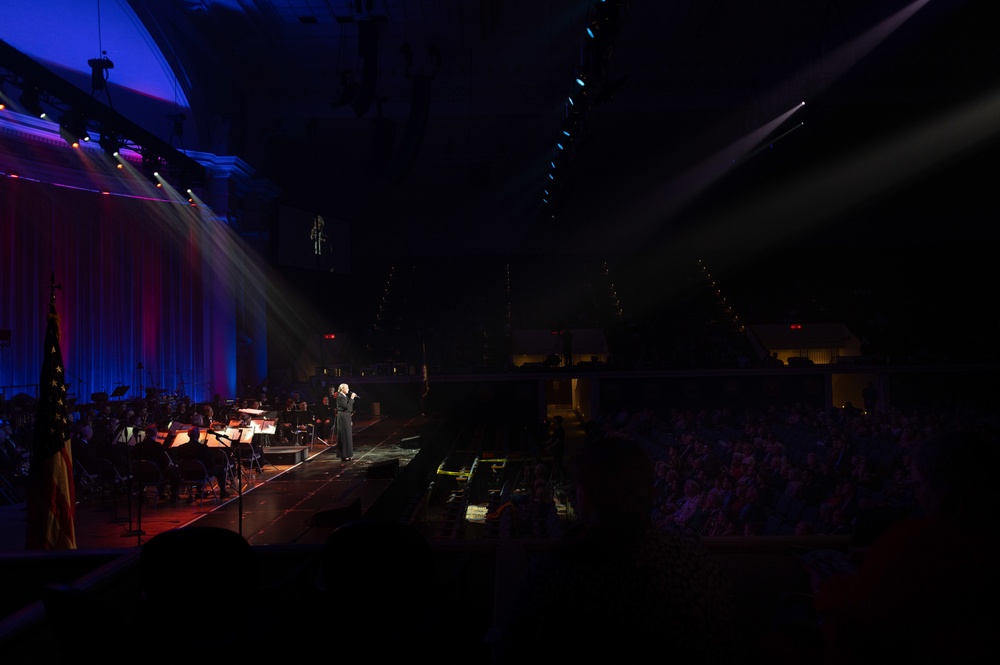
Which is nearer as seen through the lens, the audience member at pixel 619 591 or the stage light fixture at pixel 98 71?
the audience member at pixel 619 591

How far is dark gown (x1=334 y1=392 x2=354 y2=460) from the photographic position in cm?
1212

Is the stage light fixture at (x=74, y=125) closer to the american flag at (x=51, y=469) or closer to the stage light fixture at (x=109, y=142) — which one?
the stage light fixture at (x=109, y=142)

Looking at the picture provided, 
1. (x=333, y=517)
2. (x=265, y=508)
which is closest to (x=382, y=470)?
(x=265, y=508)

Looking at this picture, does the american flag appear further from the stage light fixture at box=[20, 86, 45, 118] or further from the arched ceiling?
the arched ceiling

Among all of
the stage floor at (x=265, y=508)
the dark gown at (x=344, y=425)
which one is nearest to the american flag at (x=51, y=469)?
the stage floor at (x=265, y=508)

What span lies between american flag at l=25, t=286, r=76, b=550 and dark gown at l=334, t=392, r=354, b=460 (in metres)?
6.87

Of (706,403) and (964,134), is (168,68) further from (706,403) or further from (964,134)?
(964,134)

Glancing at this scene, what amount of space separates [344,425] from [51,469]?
703cm

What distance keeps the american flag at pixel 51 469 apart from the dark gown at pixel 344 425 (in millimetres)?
6866

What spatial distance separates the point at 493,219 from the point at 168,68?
15.9 m

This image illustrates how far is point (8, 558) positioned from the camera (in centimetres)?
367

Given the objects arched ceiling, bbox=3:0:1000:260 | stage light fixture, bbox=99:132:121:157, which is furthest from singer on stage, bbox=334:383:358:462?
stage light fixture, bbox=99:132:121:157

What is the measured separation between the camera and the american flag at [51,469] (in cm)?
500

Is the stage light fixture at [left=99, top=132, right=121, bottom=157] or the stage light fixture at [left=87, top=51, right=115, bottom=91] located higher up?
the stage light fixture at [left=87, top=51, right=115, bottom=91]
